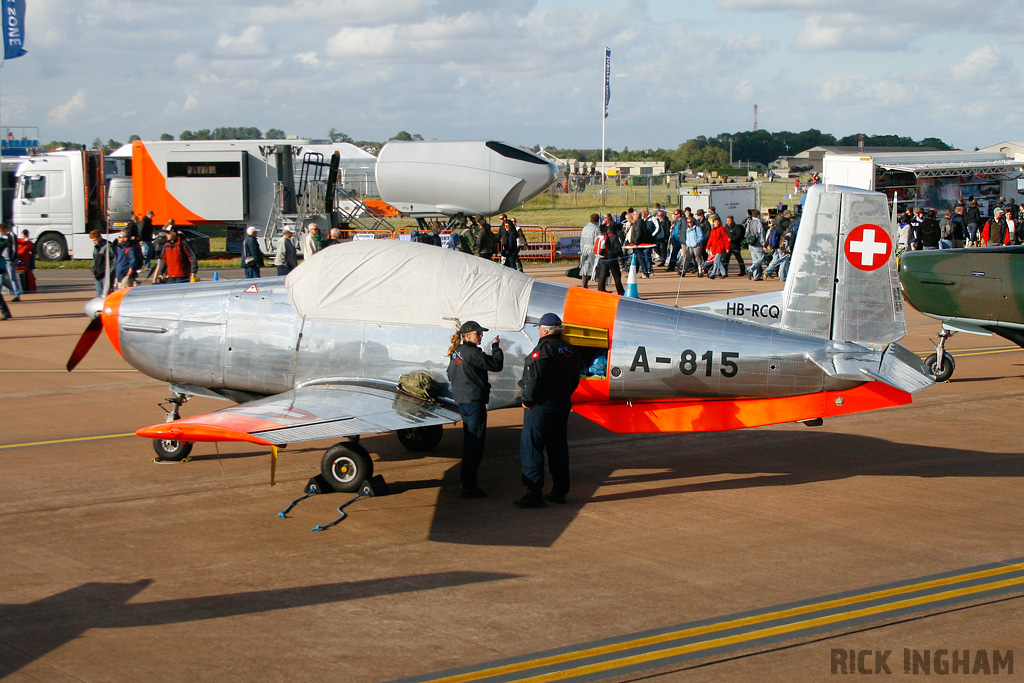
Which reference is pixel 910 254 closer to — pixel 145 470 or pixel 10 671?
pixel 145 470

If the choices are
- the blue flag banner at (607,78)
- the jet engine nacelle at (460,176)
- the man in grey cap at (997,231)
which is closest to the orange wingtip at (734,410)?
the jet engine nacelle at (460,176)

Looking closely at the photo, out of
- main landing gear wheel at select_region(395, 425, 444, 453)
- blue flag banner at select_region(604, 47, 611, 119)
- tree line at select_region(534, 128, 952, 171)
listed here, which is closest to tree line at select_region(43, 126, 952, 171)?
tree line at select_region(534, 128, 952, 171)

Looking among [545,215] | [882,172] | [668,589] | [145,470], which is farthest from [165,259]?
[545,215]

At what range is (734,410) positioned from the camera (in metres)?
8.68

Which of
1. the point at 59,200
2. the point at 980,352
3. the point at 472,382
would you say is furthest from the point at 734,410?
the point at 59,200

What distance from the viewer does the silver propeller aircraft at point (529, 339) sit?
8484mm

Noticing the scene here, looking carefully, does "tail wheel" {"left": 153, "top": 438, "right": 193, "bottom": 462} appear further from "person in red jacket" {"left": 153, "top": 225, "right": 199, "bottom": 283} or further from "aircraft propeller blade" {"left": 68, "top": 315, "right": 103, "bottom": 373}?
"person in red jacket" {"left": 153, "top": 225, "right": 199, "bottom": 283}

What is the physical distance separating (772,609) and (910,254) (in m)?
10.0

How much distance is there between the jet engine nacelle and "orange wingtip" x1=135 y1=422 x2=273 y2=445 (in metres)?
23.7

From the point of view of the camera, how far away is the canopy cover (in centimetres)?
891

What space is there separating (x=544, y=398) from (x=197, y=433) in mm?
2821

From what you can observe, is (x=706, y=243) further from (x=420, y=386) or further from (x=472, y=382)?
(x=472, y=382)

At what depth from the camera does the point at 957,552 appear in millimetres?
6961

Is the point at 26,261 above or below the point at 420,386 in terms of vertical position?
above
